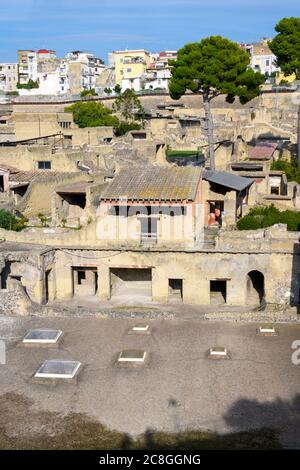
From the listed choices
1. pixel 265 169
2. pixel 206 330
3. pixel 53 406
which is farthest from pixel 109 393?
pixel 265 169

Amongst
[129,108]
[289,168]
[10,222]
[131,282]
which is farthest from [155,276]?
[129,108]

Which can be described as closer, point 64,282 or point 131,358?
Answer: point 131,358

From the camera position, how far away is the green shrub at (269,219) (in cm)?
2584

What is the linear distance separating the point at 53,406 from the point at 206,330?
607 centimetres

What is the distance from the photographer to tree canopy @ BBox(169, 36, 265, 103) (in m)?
33.8

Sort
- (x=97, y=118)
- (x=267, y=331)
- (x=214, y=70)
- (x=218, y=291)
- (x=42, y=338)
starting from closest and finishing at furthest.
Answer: (x=42, y=338)
(x=267, y=331)
(x=218, y=291)
(x=214, y=70)
(x=97, y=118)

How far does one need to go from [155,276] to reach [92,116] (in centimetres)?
3392

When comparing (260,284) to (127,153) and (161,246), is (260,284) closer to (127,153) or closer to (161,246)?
(161,246)

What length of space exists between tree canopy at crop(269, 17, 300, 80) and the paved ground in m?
22.6

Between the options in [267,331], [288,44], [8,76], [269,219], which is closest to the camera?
[267,331]

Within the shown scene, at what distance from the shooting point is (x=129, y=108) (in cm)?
5875

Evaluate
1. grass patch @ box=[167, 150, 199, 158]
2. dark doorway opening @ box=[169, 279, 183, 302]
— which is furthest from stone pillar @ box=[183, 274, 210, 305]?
grass patch @ box=[167, 150, 199, 158]

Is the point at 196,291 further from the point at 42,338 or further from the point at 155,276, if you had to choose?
the point at 42,338

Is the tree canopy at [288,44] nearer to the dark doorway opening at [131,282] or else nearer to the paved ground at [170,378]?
the dark doorway opening at [131,282]
